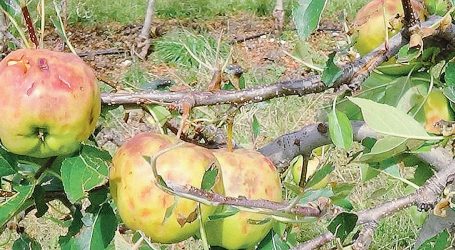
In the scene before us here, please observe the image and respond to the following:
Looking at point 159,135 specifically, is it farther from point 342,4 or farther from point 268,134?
point 342,4

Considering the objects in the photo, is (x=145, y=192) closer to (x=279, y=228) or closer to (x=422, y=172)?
(x=279, y=228)

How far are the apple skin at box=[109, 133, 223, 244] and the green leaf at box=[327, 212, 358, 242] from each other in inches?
3.5

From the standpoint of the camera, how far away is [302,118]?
2861mm

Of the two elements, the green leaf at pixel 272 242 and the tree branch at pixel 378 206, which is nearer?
the tree branch at pixel 378 206

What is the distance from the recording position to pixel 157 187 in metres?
0.56

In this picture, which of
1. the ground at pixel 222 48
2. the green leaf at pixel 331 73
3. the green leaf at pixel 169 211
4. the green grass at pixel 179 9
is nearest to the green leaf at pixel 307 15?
Result: the green leaf at pixel 331 73

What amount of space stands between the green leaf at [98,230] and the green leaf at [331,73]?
23 centimetres

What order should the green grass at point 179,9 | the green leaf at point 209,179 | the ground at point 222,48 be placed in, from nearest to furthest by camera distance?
the green leaf at point 209,179
the ground at point 222,48
the green grass at point 179,9

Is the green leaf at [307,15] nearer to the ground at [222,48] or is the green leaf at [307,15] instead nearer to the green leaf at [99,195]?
the green leaf at [99,195]

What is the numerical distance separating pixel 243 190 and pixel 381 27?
262 mm

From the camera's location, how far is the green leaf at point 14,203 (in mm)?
593

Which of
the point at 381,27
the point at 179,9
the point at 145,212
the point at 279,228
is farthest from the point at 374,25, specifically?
the point at 179,9

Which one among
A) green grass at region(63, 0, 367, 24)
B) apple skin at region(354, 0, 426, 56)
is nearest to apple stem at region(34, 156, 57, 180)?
apple skin at region(354, 0, 426, 56)

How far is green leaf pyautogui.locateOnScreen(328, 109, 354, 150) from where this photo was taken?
25.3 inches
